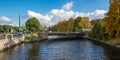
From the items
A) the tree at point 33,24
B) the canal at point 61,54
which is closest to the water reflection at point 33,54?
the canal at point 61,54

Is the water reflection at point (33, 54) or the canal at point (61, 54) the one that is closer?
the water reflection at point (33, 54)

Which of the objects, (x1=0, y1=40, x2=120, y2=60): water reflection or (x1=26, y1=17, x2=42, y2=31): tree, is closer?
(x1=0, y1=40, x2=120, y2=60): water reflection

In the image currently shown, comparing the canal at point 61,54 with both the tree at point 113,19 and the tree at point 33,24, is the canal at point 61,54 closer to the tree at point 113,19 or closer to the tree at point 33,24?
the tree at point 113,19

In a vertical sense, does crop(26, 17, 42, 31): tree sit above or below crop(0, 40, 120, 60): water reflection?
above

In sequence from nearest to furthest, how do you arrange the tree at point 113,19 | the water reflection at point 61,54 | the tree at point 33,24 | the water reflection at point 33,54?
the water reflection at point 33,54 < the water reflection at point 61,54 < the tree at point 113,19 < the tree at point 33,24

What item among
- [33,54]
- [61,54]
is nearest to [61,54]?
[61,54]

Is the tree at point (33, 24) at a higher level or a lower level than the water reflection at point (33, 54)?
higher

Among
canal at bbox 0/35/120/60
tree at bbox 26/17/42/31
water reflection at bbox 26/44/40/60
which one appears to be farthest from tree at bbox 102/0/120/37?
tree at bbox 26/17/42/31

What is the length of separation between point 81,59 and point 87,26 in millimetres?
134080

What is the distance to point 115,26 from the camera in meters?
76.8

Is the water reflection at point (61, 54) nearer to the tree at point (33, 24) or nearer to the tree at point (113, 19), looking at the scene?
the tree at point (113, 19)

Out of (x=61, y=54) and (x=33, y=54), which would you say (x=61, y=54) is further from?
(x=33, y=54)

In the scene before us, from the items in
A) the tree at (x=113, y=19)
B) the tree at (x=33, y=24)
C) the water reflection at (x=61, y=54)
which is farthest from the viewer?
the tree at (x=33, y=24)

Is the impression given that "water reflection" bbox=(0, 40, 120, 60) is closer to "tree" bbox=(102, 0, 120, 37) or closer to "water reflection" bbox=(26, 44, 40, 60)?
"water reflection" bbox=(26, 44, 40, 60)
